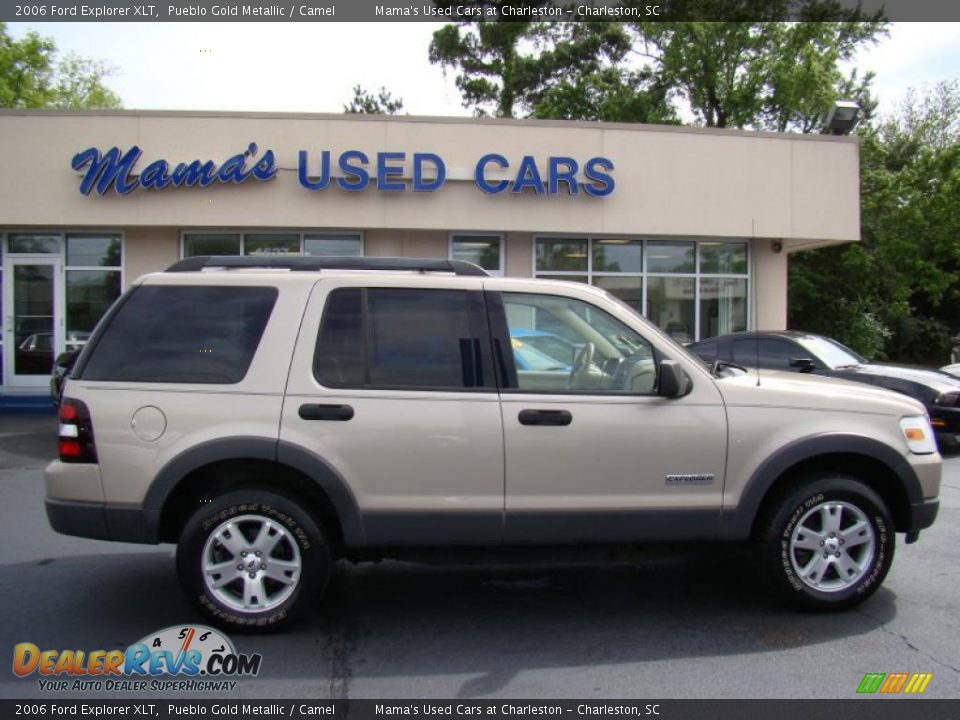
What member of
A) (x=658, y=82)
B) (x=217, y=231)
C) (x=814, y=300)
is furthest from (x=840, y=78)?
(x=217, y=231)

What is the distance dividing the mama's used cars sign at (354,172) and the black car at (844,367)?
497 centimetres

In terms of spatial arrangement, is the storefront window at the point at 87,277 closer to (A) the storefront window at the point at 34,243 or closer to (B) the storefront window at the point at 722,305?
(A) the storefront window at the point at 34,243

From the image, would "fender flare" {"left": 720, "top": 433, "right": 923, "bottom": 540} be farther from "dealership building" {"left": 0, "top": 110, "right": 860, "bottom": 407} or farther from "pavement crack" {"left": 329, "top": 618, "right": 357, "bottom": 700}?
"dealership building" {"left": 0, "top": 110, "right": 860, "bottom": 407}

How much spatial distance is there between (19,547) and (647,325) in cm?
493

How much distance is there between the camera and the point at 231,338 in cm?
435

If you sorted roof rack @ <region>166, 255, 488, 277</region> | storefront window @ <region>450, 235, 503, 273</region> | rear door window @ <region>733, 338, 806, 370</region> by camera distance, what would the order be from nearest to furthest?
roof rack @ <region>166, 255, 488, 277</region>
rear door window @ <region>733, 338, 806, 370</region>
storefront window @ <region>450, 235, 503, 273</region>

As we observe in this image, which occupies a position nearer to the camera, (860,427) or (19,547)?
(860,427)

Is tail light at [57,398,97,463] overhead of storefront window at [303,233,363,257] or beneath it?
beneath

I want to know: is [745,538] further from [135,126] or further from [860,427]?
[135,126]

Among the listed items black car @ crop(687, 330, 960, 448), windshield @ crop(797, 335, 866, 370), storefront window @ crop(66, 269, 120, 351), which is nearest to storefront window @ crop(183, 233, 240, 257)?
storefront window @ crop(66, 269, 120, 351)

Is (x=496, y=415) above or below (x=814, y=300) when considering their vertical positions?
below

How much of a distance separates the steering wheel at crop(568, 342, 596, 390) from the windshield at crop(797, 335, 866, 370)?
276 inches

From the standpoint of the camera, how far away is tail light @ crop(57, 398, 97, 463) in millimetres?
4180

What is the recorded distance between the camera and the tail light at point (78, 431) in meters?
4.18
